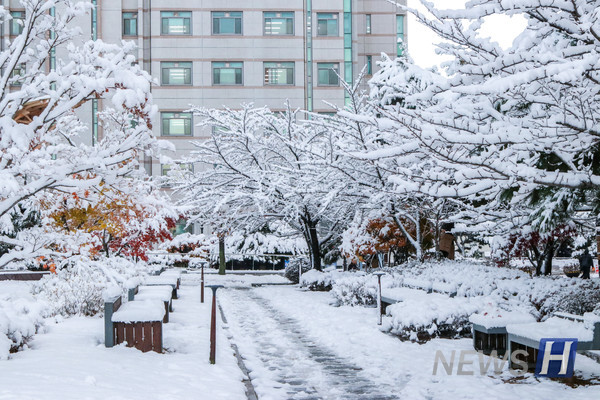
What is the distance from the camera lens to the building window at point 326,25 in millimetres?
50906

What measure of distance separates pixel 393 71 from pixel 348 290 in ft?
27.1

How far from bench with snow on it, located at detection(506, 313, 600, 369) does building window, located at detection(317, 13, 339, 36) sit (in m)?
42.3

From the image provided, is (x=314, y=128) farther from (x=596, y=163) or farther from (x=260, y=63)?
(x=260, y=63)

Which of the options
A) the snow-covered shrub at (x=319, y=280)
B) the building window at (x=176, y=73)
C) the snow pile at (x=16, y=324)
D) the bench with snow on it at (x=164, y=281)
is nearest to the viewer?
the snow pile at (x=16, y=324)

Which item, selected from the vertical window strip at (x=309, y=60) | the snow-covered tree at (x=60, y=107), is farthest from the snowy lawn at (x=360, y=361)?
the vertical window strip at (x=309, y=60)

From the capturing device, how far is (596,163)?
367 inches

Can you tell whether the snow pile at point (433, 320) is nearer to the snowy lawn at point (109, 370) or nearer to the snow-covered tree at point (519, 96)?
the snowy lawn at point (109, 370)

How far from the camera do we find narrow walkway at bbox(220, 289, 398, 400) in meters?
9.31

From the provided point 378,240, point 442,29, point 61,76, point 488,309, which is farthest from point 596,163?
point 378,240

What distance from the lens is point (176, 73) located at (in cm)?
4978

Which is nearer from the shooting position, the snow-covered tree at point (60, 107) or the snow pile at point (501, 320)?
the snow-covered tree at point (60, 107)

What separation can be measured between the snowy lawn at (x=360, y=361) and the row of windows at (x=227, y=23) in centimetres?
3446

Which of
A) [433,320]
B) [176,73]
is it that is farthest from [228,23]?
[433,320]

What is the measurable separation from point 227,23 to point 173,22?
12.6ft
